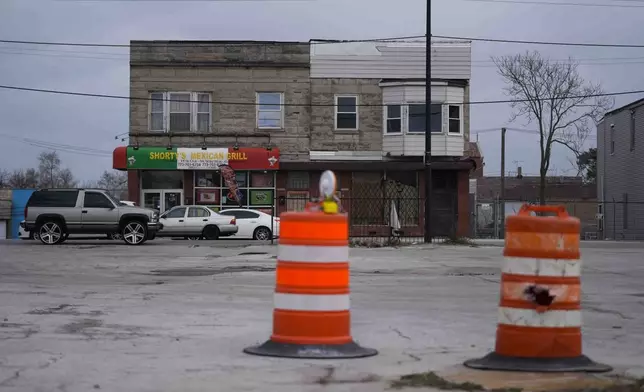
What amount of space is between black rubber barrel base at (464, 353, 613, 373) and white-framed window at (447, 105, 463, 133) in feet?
108

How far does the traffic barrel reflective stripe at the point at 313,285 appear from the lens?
22.5 feet

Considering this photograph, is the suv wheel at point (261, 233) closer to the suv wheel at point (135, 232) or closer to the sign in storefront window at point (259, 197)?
the sign in storefront window at point (259, 197)

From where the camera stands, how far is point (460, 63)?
39156mm

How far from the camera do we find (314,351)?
22.7ft

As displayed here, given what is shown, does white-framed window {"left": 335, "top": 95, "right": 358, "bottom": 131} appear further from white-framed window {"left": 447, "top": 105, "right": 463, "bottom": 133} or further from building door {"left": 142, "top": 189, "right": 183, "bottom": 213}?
building door {"left": 142, "top": 189, "right": 183, "bottom": 213}

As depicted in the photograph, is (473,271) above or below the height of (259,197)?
below

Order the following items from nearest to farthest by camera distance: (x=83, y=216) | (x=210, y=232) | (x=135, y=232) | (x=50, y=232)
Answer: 1. (x=50, y=232)
2. (x=83, y=216)
3. (x=135, y=232)
4. (x=210, y=232)

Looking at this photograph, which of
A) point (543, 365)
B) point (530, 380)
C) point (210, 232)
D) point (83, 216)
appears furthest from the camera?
point (210, 232)

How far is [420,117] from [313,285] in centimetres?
3265

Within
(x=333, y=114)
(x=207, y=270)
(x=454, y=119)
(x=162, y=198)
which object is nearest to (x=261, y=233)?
(x=162, y=198)

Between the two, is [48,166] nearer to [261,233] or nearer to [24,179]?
[24,179]

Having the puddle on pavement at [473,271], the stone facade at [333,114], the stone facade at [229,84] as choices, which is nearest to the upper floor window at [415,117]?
the stone facade at [333,114]

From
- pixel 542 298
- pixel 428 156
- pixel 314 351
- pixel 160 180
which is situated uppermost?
pixel 428 156

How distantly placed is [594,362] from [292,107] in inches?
1287
